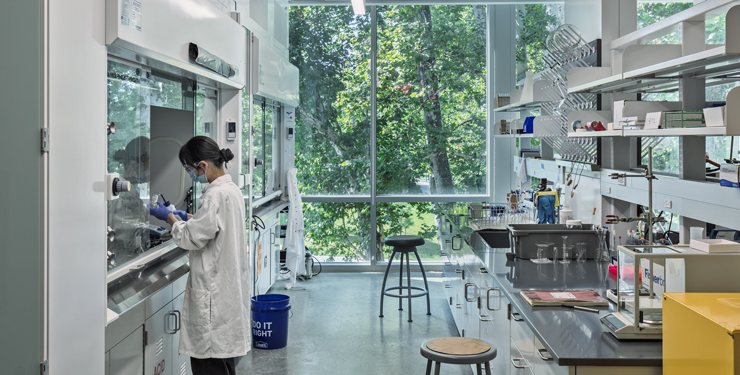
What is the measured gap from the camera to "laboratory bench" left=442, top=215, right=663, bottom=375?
167cm

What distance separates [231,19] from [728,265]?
9.60ft

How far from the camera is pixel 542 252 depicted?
3100 mm

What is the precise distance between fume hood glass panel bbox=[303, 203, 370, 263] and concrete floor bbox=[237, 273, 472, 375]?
2.40ft

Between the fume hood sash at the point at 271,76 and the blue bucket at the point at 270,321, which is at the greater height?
the fume hood sash at the point at 271,76

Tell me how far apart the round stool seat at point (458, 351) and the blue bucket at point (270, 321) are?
69.0 inches

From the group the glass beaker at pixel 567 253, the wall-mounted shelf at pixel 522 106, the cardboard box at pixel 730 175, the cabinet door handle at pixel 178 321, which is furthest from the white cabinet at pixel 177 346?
the wall-mounted shelf at pixel 522 106

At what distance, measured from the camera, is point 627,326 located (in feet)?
5.92

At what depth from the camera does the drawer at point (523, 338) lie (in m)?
2.05

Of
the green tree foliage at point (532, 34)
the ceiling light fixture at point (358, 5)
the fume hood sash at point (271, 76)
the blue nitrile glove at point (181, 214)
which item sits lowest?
the blue nitrile glove at point (181, 214)

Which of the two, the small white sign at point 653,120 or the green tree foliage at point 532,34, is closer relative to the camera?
the small white sign at point 653,120

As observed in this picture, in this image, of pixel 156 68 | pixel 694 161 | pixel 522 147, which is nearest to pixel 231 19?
pixel 156 68

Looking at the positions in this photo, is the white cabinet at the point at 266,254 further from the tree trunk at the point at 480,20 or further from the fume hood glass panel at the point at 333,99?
the tree trunk at the point at 480,20

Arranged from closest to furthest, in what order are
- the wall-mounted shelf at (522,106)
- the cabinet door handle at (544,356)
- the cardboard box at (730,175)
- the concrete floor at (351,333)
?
the cabinet door handle at (544,356), the cardboard box at (730,175), the concrete floor at (351,333), the wall-mounted shelf at (522,106)

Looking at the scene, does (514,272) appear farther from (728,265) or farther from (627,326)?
(728,265)
